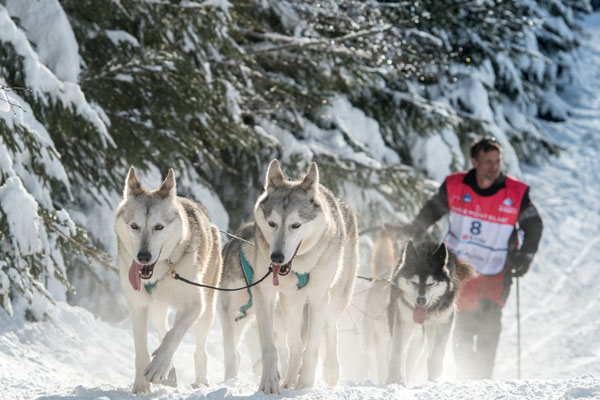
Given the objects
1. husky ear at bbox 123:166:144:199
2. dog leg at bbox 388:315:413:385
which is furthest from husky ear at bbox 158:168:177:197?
dog leg at bbox 388:315:413:385

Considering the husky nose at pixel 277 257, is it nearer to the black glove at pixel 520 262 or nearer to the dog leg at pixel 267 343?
the dog leg at pixel 267 343

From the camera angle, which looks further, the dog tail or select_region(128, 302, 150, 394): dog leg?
the dog tail

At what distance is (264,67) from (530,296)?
265 inches

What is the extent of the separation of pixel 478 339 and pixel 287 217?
2.95 m

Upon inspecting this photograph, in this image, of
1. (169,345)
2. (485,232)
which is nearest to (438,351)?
(485,232)

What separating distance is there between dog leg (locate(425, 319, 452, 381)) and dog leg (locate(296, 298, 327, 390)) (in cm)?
116

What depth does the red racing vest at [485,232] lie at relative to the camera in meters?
6.07

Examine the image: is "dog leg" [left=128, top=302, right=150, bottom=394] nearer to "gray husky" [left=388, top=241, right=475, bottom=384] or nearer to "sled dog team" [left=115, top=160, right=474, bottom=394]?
"sled dog team" [left=115, top=160, right=474, bottom=394]

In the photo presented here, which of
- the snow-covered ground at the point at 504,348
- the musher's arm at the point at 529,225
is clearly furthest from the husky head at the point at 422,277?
the musher's arm at the point at 529,225

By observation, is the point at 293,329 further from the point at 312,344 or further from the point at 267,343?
the point at 267,343

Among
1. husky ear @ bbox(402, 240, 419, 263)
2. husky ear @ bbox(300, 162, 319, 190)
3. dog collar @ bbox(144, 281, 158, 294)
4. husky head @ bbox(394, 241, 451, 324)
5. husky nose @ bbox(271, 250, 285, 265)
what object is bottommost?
husky head @ bbox(394, 241, 451, 324)

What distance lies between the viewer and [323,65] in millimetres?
9422

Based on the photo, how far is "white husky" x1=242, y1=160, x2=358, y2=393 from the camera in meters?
4.01

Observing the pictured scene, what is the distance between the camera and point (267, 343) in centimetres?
415
